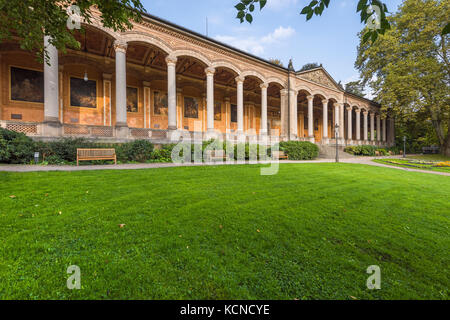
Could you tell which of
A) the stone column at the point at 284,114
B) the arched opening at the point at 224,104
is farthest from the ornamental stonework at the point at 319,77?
the arched opening at the point at 224,104

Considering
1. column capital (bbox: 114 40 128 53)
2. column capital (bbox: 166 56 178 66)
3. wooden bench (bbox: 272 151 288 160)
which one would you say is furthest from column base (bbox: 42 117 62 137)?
wooden bench (bbox: 272 151 288 160)

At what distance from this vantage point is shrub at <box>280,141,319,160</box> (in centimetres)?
1764

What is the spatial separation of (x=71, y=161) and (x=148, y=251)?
10063 millimetres

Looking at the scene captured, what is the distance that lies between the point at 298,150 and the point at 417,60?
19146mm

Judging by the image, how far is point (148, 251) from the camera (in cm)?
233

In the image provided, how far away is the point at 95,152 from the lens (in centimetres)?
989

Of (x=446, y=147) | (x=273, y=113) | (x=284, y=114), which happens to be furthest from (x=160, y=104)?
(x=446, y=147)

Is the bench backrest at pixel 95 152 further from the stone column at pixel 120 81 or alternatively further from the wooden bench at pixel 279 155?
the wooden bench at pixel 279 155

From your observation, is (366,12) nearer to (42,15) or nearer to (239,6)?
(239,6)

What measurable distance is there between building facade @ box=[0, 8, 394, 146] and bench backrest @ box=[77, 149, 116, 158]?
5.89 feet

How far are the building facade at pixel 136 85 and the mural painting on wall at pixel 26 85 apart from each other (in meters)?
0.05

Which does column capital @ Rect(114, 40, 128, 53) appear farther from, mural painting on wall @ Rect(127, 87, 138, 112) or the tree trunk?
the tree trunk

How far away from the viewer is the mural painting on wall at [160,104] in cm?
2008
